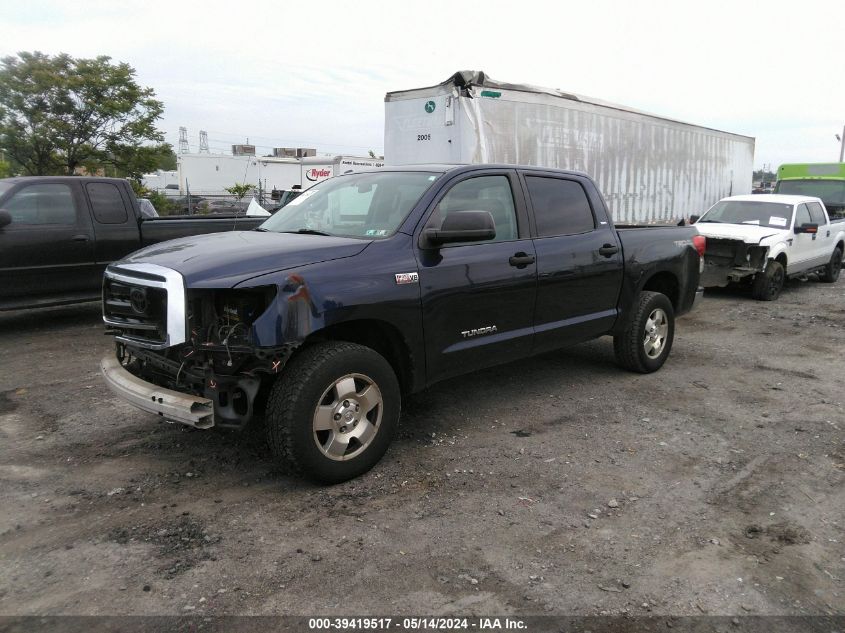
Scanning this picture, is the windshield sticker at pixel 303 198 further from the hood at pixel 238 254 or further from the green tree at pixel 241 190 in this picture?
the green tree at pixel 241 190

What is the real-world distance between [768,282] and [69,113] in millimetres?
19934

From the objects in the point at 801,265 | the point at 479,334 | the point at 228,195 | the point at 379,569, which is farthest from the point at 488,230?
the point at 228,195

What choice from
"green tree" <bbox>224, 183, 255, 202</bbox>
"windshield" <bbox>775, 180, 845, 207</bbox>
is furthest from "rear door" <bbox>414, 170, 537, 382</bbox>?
"green tree" <bbox>224, 183, 255, 202</bbox>

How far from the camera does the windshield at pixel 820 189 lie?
1575cm

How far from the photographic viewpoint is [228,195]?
4078cm

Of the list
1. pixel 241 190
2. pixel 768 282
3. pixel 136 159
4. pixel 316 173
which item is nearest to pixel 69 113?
pixel 136 159

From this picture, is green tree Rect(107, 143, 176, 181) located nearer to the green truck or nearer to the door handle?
the green truck

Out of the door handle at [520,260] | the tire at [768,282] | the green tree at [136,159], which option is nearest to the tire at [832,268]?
the tire at [768,282]

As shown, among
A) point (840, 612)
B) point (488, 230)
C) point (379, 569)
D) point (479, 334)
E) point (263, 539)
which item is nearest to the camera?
point (840, 612)

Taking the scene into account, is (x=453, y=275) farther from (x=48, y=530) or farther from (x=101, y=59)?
(x=101, y=59)

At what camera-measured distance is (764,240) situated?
34.5ft

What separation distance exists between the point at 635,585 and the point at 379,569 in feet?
3.80

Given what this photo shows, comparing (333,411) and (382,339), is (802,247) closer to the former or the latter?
(382,339)

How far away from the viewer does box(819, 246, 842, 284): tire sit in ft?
43.1
